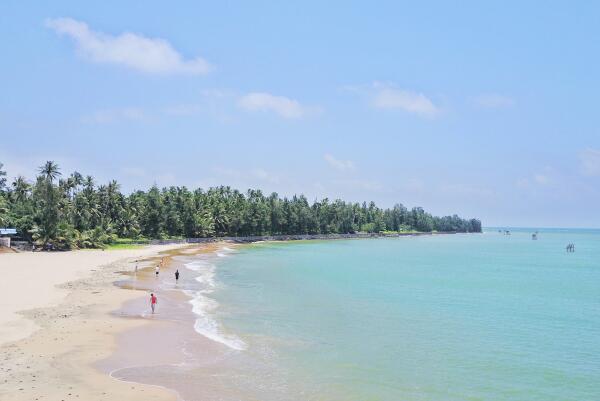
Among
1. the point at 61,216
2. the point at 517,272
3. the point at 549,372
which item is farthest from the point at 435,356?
the point at 61,216

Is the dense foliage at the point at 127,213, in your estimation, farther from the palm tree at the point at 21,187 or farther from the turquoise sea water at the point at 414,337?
the turquoise sea water at the point at 414,337

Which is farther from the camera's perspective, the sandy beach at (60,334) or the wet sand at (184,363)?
the wet sand at (184,363)

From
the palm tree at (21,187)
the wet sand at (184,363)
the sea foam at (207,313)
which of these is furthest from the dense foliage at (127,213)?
the wet sand at (184,363)

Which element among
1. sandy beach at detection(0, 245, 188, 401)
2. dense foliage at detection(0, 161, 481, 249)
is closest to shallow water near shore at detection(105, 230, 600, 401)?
sandy beach at detection(0, 245, 188, 401)

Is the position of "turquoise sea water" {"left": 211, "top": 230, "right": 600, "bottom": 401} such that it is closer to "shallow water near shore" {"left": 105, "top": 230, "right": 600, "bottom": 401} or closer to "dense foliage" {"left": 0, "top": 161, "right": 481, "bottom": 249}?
"shallow water near shore" {"left": 105, "top": 230, "right": 600, "bottom": 401}

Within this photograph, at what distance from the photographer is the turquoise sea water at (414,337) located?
21.2 metres

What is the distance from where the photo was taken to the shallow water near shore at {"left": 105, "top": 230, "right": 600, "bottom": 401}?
20688 millimetres

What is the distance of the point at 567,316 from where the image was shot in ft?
130

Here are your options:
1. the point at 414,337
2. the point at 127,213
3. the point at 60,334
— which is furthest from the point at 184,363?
the point at 127,213

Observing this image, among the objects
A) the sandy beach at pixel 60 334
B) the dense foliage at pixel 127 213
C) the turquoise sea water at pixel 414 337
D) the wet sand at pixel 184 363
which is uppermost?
the dense foliage at pixel 127 213

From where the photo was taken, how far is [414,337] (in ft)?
98.9

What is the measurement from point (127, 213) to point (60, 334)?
9465cm

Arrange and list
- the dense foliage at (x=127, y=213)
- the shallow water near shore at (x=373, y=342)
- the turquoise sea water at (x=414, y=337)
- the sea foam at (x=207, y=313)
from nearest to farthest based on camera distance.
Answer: the shallow water near shore at (x=373, y=342)
the turquoise sea water at (x=414, y=337)
the sea foam at (x=207, y=313)
the dense foliage at (x=127, y=213)

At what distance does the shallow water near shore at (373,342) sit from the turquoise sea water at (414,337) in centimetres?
8
